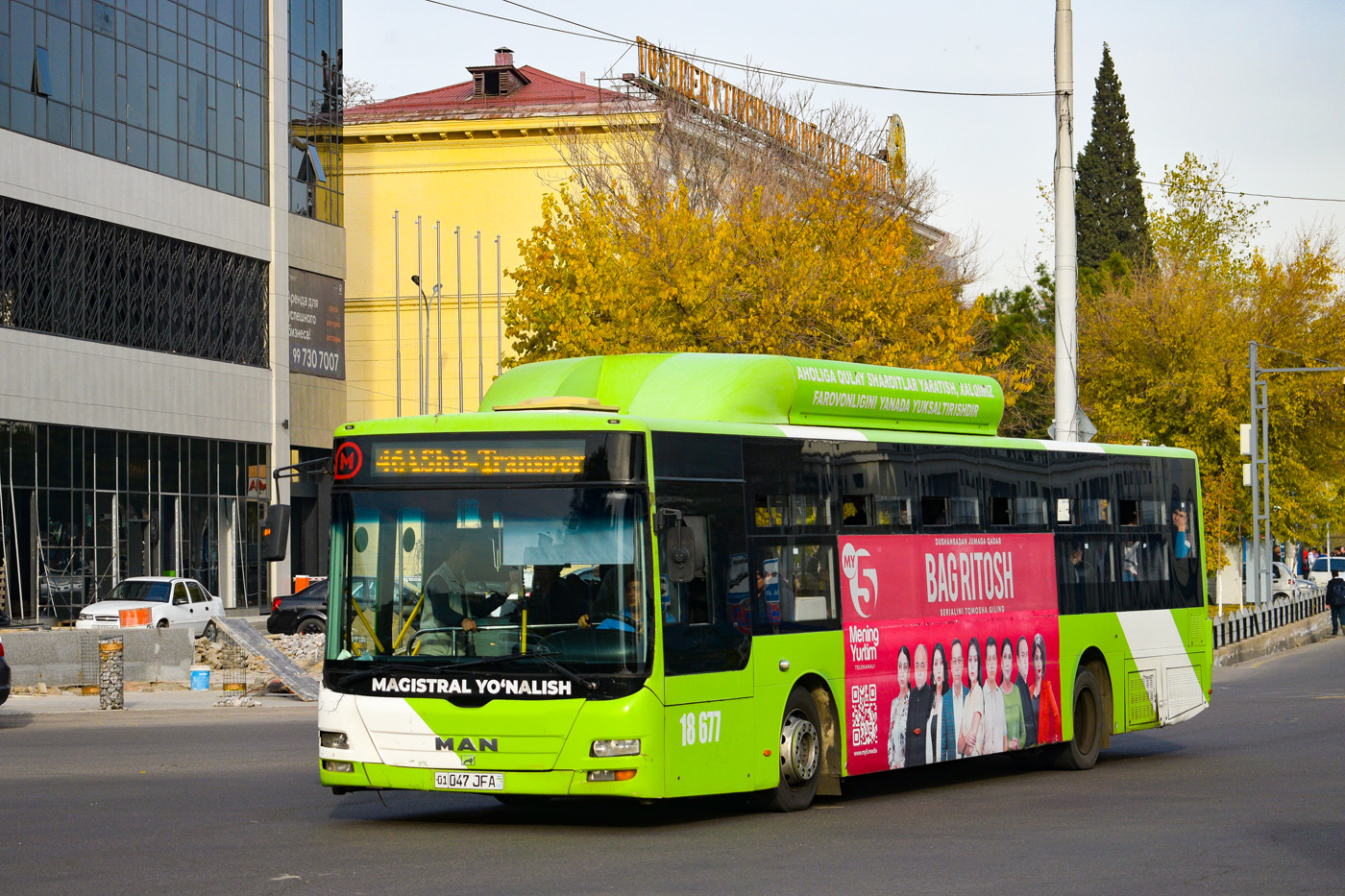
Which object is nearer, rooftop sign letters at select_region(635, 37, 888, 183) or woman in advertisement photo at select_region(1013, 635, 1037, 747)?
woman in advertisement photo at select_region(1013, 635, 1037, 747)

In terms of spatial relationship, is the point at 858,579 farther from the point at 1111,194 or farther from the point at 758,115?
the point at 1111,194

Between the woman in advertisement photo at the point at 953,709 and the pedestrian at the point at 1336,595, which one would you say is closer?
the woman in advertisement photo at the point at 953,709

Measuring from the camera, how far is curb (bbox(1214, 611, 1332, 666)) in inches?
1387

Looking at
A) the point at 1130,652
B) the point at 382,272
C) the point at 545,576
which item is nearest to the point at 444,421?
the point at 545,576

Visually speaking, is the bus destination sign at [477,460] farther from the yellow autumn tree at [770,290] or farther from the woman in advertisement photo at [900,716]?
the yellow autumn tree at [770,290]

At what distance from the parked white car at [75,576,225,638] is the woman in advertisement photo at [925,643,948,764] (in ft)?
98.7

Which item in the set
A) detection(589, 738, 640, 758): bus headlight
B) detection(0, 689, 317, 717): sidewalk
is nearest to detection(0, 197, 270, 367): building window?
detection(0, 689, 317, 717): sidewalk

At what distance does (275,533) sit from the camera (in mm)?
12391

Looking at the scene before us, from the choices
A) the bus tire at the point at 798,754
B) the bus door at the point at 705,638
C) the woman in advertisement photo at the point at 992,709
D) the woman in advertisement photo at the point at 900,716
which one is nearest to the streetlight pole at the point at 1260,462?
the woman in advertisement photo at the point at 992,709

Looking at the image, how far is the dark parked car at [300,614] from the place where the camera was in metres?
39.4

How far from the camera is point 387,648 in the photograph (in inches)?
454

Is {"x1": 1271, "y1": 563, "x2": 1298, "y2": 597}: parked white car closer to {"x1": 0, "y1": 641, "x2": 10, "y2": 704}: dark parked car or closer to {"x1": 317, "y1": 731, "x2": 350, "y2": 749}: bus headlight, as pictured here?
{"x1": 0, "y1": 641, "x2": 10, "y2": 704}: dark parked car

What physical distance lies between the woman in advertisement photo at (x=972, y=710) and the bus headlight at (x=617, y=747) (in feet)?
13.6

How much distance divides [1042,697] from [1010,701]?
0.59 m
